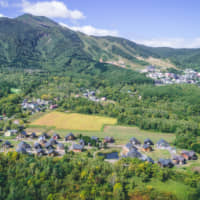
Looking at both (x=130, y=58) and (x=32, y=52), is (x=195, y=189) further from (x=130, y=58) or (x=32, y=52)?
(x=32, y=52)


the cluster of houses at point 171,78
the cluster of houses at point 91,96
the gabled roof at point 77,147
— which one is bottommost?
the gabled roof at point 77,147

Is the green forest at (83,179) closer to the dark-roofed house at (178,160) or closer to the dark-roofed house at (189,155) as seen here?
the dark-roofed house at (178,160)

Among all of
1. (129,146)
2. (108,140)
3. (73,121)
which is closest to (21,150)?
(108,140)

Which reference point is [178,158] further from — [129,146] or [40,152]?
[40,152]

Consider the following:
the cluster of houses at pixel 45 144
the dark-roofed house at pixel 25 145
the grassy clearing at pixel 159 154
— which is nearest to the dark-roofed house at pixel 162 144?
the grassy clearing at pixel 159 154

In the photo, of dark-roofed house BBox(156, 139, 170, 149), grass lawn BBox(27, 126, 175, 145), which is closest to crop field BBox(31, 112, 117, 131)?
grass lawn BBox(27, 126, 175, 145)

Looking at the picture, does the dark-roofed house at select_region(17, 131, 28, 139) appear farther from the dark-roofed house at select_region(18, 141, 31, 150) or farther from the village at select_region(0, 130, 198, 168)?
the dark-roofed house at select_region(18, 141, 31, 150)
